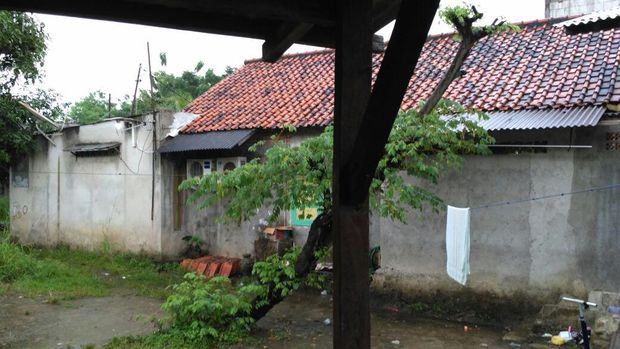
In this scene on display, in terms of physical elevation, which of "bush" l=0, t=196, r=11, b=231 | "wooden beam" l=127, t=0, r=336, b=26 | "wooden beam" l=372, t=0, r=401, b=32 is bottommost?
"bush" l=0, t=196, r=11, b=231

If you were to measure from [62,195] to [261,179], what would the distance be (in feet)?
31.8

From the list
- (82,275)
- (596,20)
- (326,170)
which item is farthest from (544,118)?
(82,275)

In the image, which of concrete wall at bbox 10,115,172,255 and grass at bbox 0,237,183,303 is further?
concrete wall at bbox 10,115,172,255

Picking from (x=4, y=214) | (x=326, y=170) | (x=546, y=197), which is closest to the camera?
(x=326, y=170)

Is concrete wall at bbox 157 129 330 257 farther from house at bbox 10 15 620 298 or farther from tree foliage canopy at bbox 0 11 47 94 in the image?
tree foliage canopy at bbox 0 11 47 94

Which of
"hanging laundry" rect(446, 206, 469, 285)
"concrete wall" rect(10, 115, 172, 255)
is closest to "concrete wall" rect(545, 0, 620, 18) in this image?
"hanging laundry" rect(446, 206, 469, 285)

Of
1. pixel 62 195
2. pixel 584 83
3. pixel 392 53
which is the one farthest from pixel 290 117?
pixel 392 53

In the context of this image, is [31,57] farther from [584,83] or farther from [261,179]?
[584,83]

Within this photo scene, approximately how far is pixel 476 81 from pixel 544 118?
2.33m

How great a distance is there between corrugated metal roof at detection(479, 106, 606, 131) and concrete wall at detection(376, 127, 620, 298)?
384mm

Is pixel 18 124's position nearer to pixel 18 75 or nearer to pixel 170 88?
pixel 18 75

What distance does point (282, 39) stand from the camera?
121 inches

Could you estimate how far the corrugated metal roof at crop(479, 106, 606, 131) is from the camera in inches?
257

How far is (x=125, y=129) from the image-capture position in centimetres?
1247
